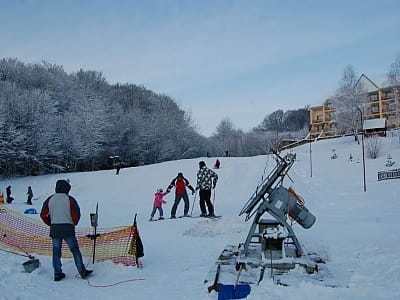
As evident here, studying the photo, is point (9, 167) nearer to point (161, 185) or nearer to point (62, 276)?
point (161, 185)

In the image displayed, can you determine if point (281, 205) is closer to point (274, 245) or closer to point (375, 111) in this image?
point (274, 245)

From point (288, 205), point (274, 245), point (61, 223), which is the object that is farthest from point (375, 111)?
point (61, 223)

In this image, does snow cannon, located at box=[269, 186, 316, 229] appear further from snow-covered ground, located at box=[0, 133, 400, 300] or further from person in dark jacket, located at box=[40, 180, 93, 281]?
person in dark jacket, located at box=[40, 180, 93, 281]

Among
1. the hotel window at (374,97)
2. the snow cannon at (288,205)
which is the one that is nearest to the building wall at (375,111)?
the hotel window at (374,97)

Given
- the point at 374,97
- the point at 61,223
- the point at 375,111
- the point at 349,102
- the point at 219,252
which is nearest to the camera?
the point at 61,223

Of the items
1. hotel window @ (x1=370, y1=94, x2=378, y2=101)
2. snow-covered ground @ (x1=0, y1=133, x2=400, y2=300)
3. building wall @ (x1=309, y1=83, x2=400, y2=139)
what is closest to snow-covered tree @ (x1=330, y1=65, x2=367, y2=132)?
building wall @ (x1=309, y1=83, x2=400, y2=139)

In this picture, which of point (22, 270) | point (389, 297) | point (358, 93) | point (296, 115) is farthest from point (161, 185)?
point (296, 115)

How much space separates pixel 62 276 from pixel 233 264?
290cm

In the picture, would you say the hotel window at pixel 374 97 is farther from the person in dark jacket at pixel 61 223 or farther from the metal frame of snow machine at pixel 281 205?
the person in dark jacket at pixel 61 223

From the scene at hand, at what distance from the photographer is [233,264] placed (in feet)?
21.7

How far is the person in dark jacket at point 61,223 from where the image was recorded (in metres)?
6.25

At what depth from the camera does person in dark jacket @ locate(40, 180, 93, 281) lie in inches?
246

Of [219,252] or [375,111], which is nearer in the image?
[219,252]

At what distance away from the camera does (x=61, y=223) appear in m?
6.30
